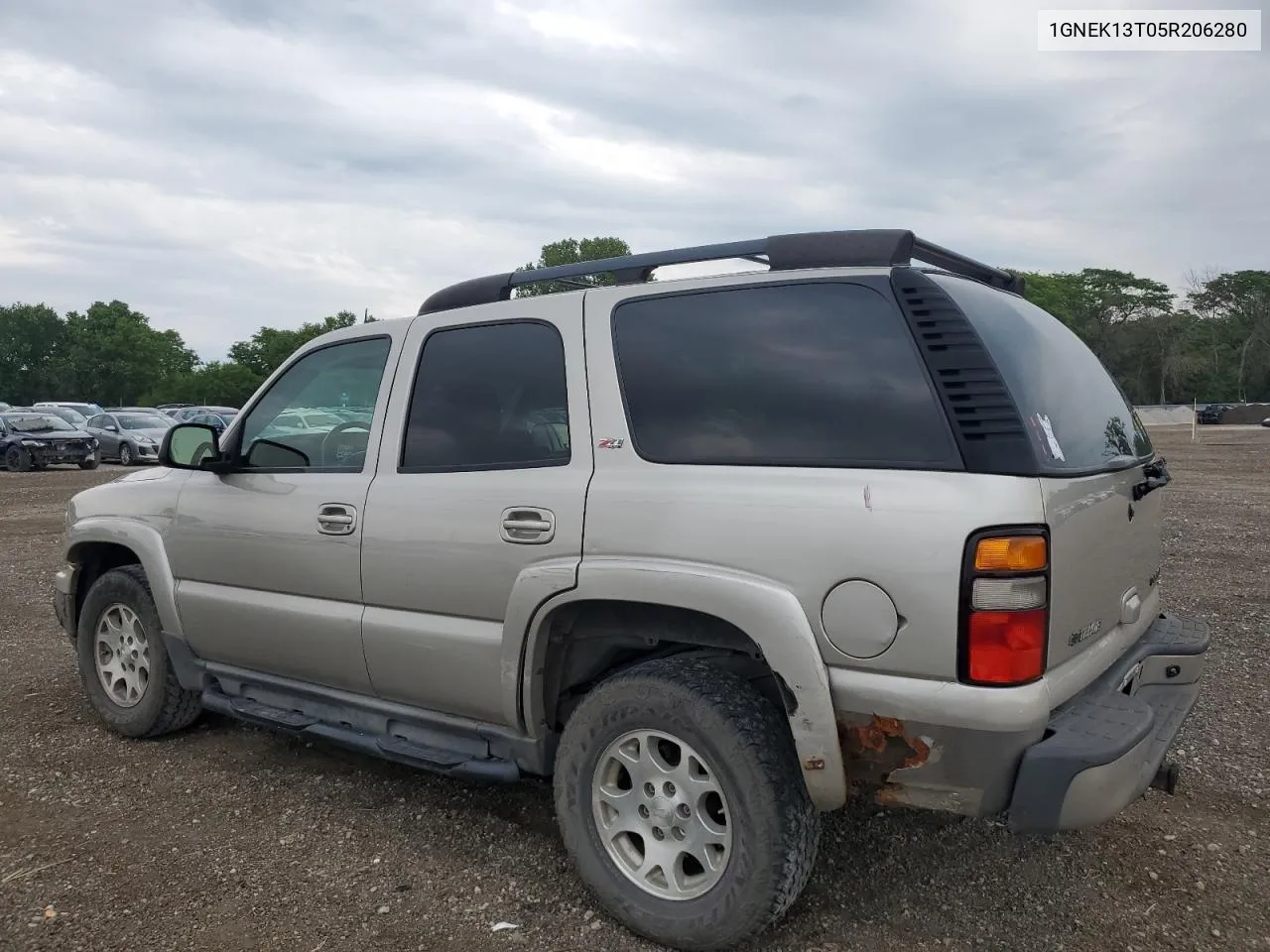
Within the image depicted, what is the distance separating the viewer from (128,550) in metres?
4.70

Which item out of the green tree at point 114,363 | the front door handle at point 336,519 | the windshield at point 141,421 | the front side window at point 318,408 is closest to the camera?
the front door handle at point 336,519

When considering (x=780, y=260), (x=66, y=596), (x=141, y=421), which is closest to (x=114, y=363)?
(x=141, y=421)

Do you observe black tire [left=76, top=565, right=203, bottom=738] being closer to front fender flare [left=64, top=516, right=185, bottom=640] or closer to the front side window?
front fender flare [left=64, top=516, right=185, bottom=640]

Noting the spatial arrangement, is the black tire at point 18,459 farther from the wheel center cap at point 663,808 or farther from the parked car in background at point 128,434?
the wheel center cap at point 663,808

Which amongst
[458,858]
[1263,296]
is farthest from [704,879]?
[1263,296]

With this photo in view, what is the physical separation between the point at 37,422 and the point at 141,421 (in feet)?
12.3

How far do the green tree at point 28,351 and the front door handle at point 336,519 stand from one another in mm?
100330

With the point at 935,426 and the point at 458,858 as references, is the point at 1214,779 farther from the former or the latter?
the point at 458,858

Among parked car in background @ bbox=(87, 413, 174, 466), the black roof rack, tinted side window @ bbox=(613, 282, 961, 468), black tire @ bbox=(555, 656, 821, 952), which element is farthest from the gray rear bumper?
parked car in background @ bbox=(87, 413, 174, 466)

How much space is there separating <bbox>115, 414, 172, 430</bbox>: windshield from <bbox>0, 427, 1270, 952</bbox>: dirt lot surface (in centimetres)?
2469

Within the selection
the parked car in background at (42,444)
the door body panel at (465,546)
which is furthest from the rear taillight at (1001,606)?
the parked car in background at (42,444)

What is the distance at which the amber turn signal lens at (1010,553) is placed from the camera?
2.40 metres

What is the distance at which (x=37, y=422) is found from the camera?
23797 millimetres

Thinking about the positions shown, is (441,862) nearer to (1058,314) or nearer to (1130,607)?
(1130,607)
